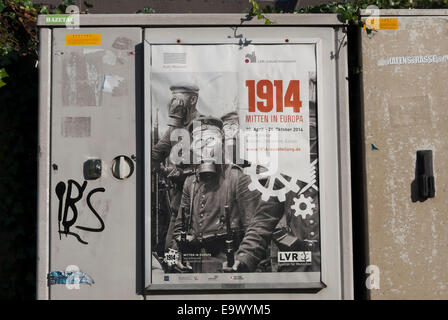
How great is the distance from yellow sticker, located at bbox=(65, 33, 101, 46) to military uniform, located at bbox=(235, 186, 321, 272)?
1.58 meters

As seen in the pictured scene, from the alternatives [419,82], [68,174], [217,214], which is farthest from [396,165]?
[68,174]

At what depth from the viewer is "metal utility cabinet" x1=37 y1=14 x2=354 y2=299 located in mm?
3031

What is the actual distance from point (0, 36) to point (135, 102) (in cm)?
205

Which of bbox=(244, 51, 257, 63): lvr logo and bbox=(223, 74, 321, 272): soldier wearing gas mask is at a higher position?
bbox=(244, 51, 257, 63): lvr logo

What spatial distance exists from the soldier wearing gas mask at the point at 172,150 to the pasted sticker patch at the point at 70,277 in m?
0.57

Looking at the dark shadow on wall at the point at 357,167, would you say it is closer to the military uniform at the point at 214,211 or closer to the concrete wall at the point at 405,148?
the concrete wall at the point at 405,148

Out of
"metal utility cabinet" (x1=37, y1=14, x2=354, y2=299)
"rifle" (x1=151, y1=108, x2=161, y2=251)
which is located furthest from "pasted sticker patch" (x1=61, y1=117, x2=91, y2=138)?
"rifle" (x1=151, y1=108, x2=161, y2=251)

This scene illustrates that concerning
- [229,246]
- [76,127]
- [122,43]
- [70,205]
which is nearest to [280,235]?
[229,246]

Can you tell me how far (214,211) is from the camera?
301 centimetres

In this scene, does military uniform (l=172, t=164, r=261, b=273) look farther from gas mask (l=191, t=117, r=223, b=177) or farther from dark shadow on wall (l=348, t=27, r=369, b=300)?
dark shadow on wall (l=348, t=27, r=369, b=300)

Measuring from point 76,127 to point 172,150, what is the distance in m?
0.67

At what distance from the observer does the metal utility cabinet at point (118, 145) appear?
3031mm

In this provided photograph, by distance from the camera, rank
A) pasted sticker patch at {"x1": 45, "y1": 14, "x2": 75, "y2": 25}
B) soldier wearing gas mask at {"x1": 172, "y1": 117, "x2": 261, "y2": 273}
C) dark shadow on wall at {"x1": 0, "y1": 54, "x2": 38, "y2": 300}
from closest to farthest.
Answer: soldier wearing gas mask at {"x1": 172, "y1": 117, "x2": 261, "y2": 273}, pasted sticker patch at {"x1": 45, "y1": 14, "x2": 75, "y2": 25}, dark shadow on wall at {"x1": 0, "y1": 54, "x2": 38, "y2": 300}
